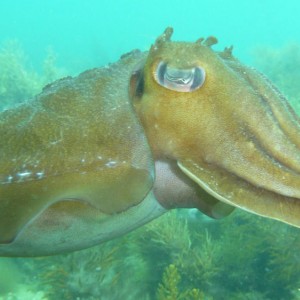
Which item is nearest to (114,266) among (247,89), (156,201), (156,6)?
(156,201)

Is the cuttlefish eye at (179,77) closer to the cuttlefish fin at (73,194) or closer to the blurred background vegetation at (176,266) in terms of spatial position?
the cuttlefish fin at (73,194)

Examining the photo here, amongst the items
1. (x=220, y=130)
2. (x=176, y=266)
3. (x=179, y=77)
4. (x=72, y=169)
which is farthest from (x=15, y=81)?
(x=220, y=130)

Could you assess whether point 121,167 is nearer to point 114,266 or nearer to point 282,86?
point 114,266

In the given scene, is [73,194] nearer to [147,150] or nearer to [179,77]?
[147,150]

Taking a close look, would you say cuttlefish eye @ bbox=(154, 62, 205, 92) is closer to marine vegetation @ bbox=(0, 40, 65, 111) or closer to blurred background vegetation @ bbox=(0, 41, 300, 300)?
blurred background vegetation @ bbox=(0, 41, 300, 300)

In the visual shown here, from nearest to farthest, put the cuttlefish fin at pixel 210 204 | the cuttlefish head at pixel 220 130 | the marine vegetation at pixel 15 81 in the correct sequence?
the cuttlefish head at pixel 220 130
the cuttlefish fin at pixel 210 204
the marine vegetation at pixel 15 81

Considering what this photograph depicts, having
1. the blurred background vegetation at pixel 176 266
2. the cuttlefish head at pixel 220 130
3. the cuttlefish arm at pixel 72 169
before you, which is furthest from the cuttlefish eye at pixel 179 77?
the blurred background vegetation at pixel 176 266

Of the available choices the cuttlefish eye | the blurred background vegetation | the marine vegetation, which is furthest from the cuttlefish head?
the marine vegetation
